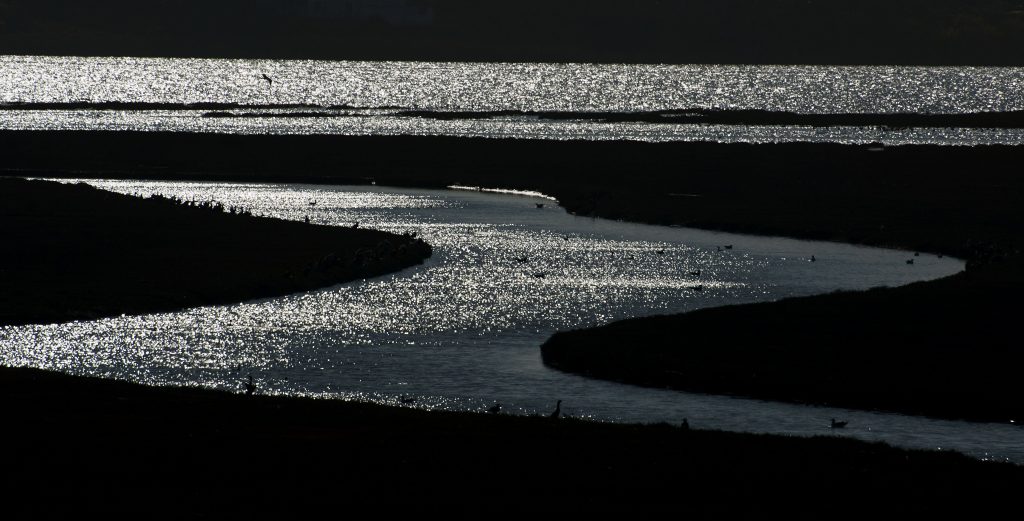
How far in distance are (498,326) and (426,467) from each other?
63.6 feet

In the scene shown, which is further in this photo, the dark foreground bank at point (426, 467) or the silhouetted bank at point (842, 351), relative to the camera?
the silhouetted bank at point (842, 351)

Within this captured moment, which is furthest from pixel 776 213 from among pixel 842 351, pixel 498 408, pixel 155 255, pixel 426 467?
pixel 426 467

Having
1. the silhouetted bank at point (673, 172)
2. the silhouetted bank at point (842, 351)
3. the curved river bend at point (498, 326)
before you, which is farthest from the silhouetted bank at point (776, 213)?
the curved river bend at point (498, 326)

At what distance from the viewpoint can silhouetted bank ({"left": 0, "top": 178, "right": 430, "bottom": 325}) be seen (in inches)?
1828

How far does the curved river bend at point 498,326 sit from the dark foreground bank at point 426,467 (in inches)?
184

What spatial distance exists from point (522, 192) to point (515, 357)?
150 feet

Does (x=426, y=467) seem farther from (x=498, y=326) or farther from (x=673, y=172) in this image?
(x=673, y=172)

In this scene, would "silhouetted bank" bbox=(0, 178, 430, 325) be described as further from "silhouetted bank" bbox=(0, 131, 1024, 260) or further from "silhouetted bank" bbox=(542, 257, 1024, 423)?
"silhouetted bank" bbox=(0, 131, 1024, 260)

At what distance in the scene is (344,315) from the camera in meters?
45.2

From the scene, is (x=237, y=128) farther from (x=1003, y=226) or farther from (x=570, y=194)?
(x=1003, y=226)

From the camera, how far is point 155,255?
2136 inches

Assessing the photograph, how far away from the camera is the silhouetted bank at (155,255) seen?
1828 inches

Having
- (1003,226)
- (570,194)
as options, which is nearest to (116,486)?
(1003,226)

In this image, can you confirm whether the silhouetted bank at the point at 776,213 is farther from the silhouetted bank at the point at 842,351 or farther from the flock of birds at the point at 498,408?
the flock of birds at the point at 498,408
